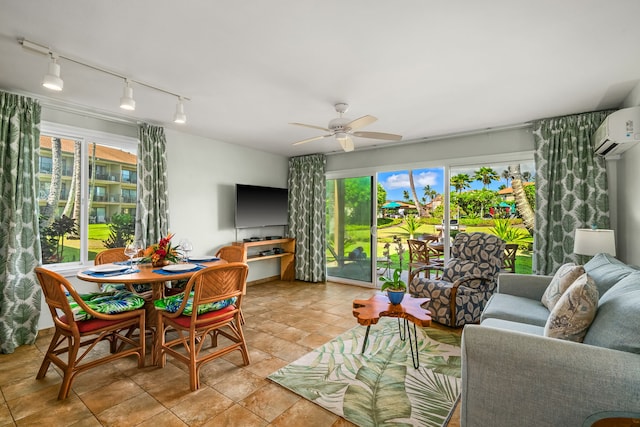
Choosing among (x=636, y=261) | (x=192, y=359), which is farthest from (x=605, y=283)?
(x=192, y=359)

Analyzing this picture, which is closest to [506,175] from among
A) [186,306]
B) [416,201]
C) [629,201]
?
[629,201]

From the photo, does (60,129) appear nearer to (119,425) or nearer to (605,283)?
(119,425)

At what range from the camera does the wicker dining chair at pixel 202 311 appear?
7.14ft

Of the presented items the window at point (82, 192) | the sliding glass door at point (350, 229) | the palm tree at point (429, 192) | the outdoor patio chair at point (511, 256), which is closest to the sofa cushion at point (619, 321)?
the outdoor patio chair at point (511, 256)

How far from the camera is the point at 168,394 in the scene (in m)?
2.10

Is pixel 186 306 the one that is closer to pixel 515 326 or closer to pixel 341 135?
pixel 341 135

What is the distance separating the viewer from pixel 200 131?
4.37 meters

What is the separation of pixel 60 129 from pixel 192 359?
3010 millimetres

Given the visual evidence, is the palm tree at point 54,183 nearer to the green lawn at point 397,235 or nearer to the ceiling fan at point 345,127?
the ceiling fan at point 345,127

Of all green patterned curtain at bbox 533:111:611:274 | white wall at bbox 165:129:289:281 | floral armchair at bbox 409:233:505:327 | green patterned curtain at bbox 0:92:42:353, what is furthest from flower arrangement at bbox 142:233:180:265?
green patterned curtain at bbox 533:111:611:274

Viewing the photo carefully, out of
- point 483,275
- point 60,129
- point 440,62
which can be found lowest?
point 483,275

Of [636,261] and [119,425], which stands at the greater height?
[636,261]

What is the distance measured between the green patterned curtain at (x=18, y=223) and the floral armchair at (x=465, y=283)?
4.02 metres

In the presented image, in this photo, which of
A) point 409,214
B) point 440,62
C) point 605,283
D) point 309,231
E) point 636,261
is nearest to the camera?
point 605,283
